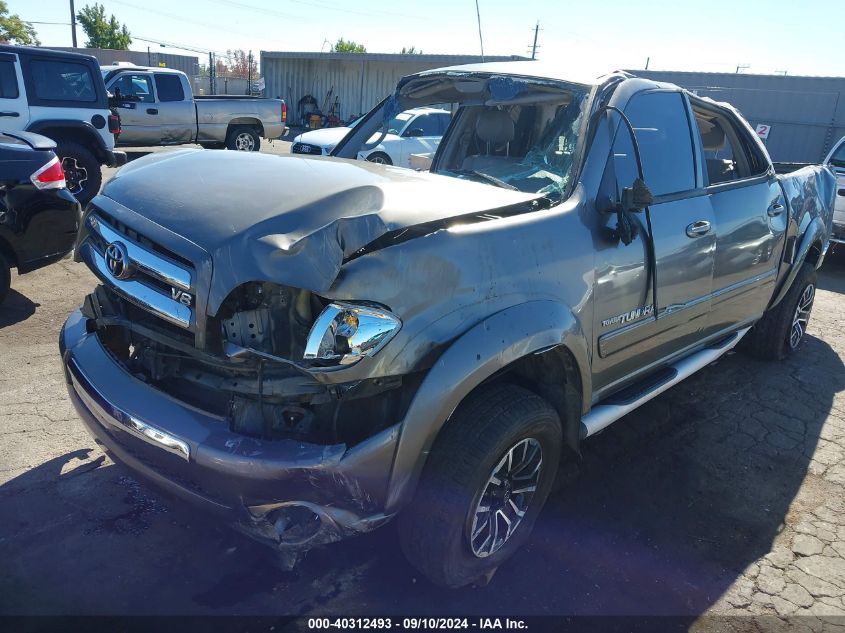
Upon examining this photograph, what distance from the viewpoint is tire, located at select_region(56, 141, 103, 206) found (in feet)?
32.2

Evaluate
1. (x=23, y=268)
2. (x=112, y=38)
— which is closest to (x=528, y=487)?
(x=23, y=268)

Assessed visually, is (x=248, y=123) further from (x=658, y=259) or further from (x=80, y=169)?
(x=658, y=259)

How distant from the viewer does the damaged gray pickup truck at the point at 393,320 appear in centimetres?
211

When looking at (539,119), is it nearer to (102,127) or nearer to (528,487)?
(528,487)

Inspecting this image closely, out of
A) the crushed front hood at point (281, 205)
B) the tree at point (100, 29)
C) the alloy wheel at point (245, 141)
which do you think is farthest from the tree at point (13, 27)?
the crushed front hood at point (281, 205)

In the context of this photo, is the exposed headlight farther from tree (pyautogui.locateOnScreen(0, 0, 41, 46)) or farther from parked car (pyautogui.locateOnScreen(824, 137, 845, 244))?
tree (pyautogui.locateOnScreen(0, 0, 41, 46))

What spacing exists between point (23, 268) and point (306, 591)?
13.3 ft

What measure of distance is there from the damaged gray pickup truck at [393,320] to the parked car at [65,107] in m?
8.18

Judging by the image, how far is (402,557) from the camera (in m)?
2.90

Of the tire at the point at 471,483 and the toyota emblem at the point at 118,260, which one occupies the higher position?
the toyota emblem at the point at 118,260

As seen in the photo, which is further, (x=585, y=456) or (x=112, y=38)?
(x=112, y=38)

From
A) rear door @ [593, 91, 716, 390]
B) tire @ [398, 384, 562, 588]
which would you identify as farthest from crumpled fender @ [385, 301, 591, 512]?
rear door @ [593, 91, 716, 390]

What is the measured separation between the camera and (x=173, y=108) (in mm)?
15258

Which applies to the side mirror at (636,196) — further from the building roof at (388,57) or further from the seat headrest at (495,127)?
the building roof at (388,57)
